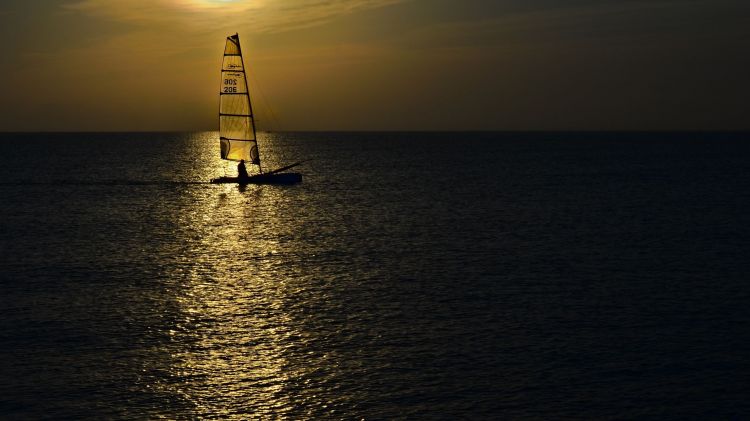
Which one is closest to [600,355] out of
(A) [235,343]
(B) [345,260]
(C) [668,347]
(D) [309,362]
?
(C) [668,347]

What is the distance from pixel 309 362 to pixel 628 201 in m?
79.4

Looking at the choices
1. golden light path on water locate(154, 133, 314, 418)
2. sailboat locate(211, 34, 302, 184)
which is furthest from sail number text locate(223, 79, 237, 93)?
golden light path on water locate(154, 133, 314, 418)

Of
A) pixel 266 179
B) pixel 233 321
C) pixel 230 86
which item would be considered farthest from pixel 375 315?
pixel 266 179

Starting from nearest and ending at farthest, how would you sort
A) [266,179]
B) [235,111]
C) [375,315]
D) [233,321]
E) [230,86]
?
[233,321], [375,315], [230,86], [235,111], [266,179]

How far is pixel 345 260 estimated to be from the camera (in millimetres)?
58625

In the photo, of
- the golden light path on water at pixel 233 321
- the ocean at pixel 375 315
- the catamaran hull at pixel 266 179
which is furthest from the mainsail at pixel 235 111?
the golden light path on water at pixel 233 321

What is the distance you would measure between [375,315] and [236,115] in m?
72.6

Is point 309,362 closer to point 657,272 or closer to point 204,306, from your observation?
point 204,306

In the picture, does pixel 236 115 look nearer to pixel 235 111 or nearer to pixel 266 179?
pixel 235 111

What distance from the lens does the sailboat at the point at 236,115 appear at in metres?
107

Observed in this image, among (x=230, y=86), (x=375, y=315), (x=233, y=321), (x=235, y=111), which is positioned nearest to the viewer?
(x=233, y=321)

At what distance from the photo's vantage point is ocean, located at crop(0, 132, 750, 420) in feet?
96.7

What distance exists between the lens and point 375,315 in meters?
41.2

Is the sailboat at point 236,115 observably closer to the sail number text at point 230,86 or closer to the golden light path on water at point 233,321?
the sail number text at point 230,86
